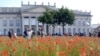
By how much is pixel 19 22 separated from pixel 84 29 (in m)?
21.6

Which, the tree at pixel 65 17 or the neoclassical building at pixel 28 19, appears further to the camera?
the neoclassical building at pixel 28 19

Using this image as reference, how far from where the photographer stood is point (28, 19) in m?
124

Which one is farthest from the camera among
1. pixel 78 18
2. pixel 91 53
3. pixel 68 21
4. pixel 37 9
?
pixel 78 18

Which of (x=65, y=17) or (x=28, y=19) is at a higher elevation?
(x=65, y=17)

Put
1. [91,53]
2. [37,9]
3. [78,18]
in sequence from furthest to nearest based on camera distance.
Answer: [78,18], [37,9], [91,53]

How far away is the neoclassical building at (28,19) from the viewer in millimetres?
122188

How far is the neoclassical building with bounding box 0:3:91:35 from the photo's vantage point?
4811 inches

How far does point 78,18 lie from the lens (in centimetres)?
13012

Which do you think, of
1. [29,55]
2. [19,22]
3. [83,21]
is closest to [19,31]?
[19,22]

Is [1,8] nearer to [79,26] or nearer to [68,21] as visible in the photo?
[79,26]

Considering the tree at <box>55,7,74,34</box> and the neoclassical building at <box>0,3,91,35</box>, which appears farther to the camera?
the neoclassical building at <box>0,3,91,35</box>

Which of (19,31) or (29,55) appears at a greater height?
(29,55)

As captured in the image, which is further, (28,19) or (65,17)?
(28,19)

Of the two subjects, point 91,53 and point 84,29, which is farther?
point 84,29
